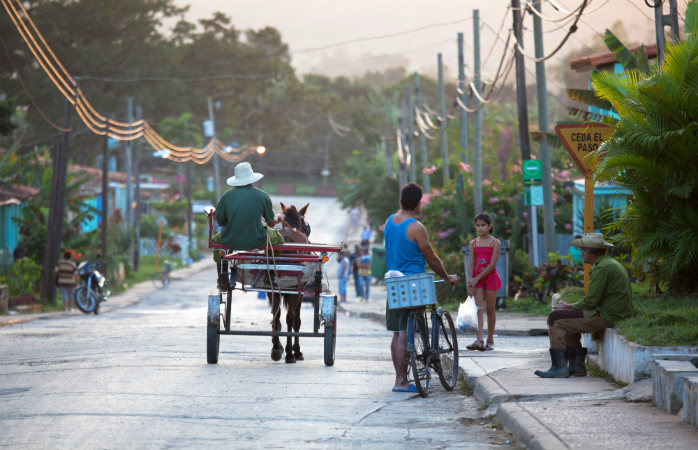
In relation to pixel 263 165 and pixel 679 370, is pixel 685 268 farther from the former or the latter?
pixel 263 165

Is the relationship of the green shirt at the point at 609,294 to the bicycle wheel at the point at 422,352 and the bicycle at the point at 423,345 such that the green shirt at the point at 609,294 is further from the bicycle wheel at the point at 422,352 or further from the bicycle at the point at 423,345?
the bicycle wheel at the point at 422,352

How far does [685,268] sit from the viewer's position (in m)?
12.1

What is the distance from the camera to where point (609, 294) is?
10.8 metres

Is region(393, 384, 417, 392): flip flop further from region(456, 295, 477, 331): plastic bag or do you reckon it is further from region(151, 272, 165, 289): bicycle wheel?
region(151, 272, 165, 289): bicycle wheel

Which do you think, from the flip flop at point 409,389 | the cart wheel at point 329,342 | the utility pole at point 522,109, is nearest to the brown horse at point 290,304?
the cart wheel at point 329,342

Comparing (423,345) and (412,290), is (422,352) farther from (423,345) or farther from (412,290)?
Result: (412,290)

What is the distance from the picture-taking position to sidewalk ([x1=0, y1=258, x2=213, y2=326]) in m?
25.9

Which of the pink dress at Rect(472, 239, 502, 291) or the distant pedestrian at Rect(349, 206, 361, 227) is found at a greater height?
the distant pedestrian at Rect(349, 206, 361, 227)

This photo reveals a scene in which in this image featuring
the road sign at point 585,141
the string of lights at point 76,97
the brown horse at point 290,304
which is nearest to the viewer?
the brown horse at point 290,304

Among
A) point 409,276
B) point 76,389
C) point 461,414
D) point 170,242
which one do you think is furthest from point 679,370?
point 170,242

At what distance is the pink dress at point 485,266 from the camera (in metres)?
13.7

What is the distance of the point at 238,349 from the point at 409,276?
5.31m

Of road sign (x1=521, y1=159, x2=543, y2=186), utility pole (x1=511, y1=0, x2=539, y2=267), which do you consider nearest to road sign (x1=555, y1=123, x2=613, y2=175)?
road sign (x1=521, y1=159, x2=543, y2=186)

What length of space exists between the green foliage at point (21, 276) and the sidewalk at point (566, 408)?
2130 cm
